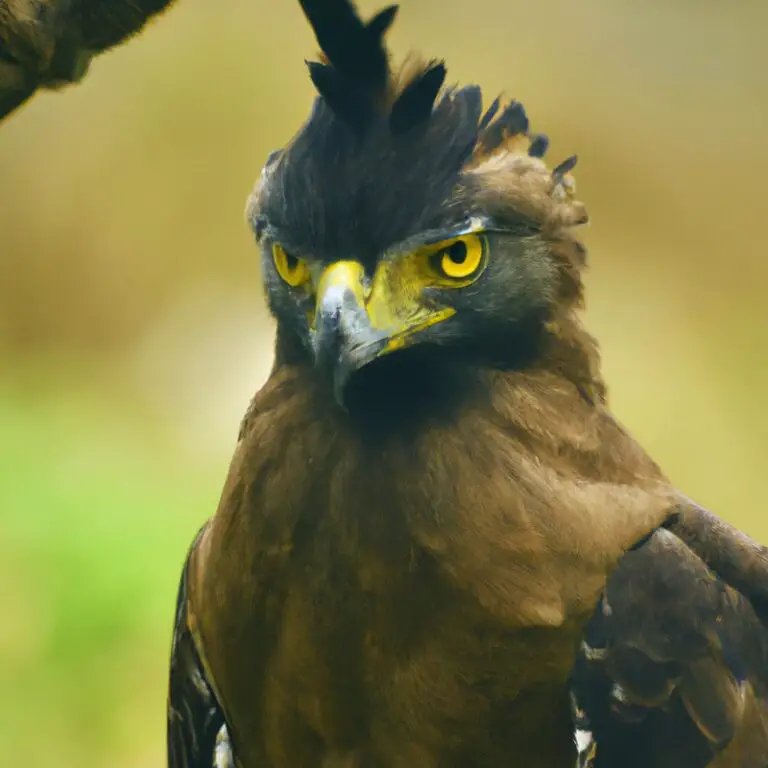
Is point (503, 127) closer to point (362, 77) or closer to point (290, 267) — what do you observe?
point (362, 77)

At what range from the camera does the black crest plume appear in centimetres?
175

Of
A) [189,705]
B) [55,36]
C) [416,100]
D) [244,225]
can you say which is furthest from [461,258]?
[244,225]

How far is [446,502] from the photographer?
5.91 feet

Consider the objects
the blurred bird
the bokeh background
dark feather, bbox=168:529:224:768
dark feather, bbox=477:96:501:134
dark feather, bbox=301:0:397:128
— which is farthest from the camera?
the bokeh background

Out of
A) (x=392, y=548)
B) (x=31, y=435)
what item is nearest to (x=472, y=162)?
(x=392, y=548)

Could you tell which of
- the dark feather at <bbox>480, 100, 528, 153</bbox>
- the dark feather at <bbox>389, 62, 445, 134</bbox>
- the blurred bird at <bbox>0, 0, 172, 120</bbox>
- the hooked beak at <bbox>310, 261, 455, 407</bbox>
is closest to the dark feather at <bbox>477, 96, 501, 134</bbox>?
the dark feather at <bbox>480, 100, 528, 153</bbox>

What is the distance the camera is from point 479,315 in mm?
1780

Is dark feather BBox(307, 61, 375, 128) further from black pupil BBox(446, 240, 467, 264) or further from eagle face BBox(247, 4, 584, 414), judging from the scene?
black pupil BBox(446, 240, 467, 264)

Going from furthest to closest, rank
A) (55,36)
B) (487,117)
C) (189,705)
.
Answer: (189,705), (487,117), (55,36)

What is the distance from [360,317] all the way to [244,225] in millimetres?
3538

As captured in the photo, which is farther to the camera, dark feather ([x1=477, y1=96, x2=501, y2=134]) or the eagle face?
dark feather ([x1=477, y1=96, x2=501, y2=134])

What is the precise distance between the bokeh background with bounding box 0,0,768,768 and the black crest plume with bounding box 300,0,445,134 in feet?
10.2

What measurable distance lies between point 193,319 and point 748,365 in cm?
229

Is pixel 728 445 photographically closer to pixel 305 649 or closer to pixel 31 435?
pixel 31 435
